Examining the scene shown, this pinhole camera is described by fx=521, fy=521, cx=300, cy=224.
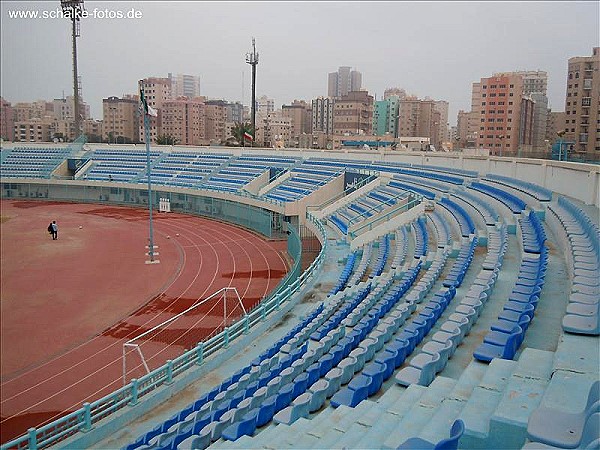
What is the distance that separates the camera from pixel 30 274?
13.8ft

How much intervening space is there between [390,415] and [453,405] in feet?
2.35

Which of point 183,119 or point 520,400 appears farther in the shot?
point 183,119

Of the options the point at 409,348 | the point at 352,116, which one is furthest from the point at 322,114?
the point at 409,348

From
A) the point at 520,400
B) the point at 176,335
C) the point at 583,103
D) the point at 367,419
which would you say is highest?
the point at 583,103

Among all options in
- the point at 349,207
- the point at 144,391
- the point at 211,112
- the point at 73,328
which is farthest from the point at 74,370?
the point at 211,112

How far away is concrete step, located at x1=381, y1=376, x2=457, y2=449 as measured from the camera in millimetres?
4836

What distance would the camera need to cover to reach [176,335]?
51.2ft

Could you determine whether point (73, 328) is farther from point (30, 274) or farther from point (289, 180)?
point (289, 180)

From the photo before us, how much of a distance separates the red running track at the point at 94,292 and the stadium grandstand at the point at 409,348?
328 mm

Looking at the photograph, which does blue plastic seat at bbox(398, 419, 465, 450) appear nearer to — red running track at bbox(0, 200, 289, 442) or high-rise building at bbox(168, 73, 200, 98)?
red running track at bbox(0, 200, 289, 442)

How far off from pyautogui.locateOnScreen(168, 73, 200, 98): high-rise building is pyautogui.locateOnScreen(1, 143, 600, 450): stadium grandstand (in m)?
112

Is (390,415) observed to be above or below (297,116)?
below

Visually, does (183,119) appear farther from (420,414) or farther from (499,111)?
(420,414)

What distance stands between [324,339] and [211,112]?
12371cm
